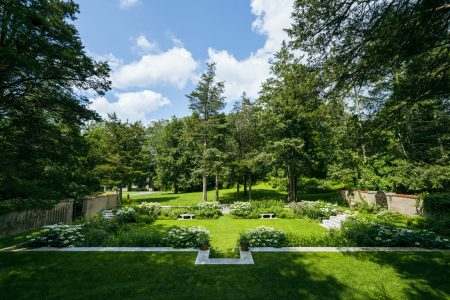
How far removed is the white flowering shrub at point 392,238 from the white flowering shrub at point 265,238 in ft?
8.57

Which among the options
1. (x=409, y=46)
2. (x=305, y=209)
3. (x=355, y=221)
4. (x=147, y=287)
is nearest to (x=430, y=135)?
(x=305, y=209)

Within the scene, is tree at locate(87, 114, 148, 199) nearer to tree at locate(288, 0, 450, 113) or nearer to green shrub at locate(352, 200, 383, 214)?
green shrub at locate(352, 200, 383, 214)

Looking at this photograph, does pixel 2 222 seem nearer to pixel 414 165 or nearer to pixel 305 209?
pixel 305 209

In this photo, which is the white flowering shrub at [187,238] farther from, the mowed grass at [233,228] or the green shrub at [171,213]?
the green shrub at [171,213]

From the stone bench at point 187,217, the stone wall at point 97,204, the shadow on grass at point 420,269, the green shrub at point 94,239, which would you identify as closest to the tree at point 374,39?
the shadow on grass at point 420,269

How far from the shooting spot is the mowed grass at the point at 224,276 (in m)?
5.28

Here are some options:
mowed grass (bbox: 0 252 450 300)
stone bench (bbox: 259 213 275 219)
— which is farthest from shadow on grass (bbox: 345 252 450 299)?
stone bench (bbox: 259 213 275 219)

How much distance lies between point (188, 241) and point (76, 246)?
3.97 meters

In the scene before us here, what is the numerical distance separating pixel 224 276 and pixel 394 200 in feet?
47.4

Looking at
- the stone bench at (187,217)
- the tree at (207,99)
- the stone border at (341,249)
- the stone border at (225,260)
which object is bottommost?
the stone bench at (187,217)

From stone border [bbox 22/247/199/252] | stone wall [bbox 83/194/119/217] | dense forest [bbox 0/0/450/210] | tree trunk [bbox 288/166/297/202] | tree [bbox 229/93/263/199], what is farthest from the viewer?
tree [bbox 229/93/263/199]

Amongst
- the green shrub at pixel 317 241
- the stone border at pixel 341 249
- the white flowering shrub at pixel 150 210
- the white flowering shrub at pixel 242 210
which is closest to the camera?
the stone border at pixel 341 249

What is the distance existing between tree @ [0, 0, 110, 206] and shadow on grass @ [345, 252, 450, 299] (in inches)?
386

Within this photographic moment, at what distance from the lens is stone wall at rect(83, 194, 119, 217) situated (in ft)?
52.4
